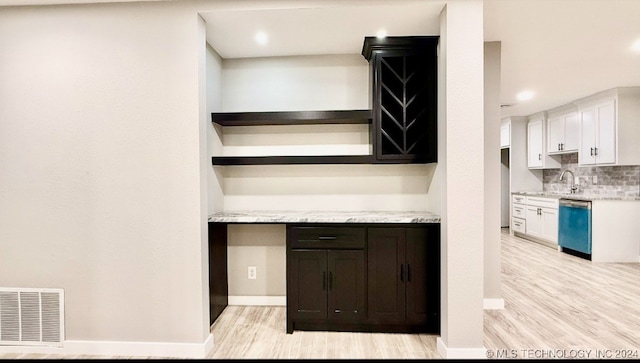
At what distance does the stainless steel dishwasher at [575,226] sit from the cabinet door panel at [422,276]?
12.5 ft

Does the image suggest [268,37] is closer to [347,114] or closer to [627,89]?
[347,114]

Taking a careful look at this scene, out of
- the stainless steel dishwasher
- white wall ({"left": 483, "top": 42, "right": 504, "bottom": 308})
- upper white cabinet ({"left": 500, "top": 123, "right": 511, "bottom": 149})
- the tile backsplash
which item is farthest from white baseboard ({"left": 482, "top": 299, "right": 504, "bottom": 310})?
upper white cabinet ({"left": 500, "top": 123, "right": 511, "bottom": 149})

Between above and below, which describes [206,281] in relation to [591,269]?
above

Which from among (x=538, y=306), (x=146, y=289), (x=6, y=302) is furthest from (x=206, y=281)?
(x=538, y=306)

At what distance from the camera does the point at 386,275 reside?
255 cm

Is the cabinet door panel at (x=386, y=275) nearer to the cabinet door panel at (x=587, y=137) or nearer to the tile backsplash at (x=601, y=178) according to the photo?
the cabinet door panel at (x=587, y=137)

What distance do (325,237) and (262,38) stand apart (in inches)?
69.3

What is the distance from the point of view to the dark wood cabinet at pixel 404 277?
2.51m

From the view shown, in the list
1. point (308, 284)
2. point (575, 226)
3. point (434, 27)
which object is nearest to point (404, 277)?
point (308, 284)

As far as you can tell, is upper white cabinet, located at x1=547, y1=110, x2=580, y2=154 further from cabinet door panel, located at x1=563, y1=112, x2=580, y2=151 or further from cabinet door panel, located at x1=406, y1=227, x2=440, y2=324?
cabinet door panel, located at x1=406, y1=227, x2=440, y2=324

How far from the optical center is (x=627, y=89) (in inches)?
184

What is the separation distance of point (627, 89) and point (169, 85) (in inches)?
240

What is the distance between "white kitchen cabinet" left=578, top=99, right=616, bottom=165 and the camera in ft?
15.9

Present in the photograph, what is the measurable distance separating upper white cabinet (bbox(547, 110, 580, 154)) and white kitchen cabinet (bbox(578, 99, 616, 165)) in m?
0.17
